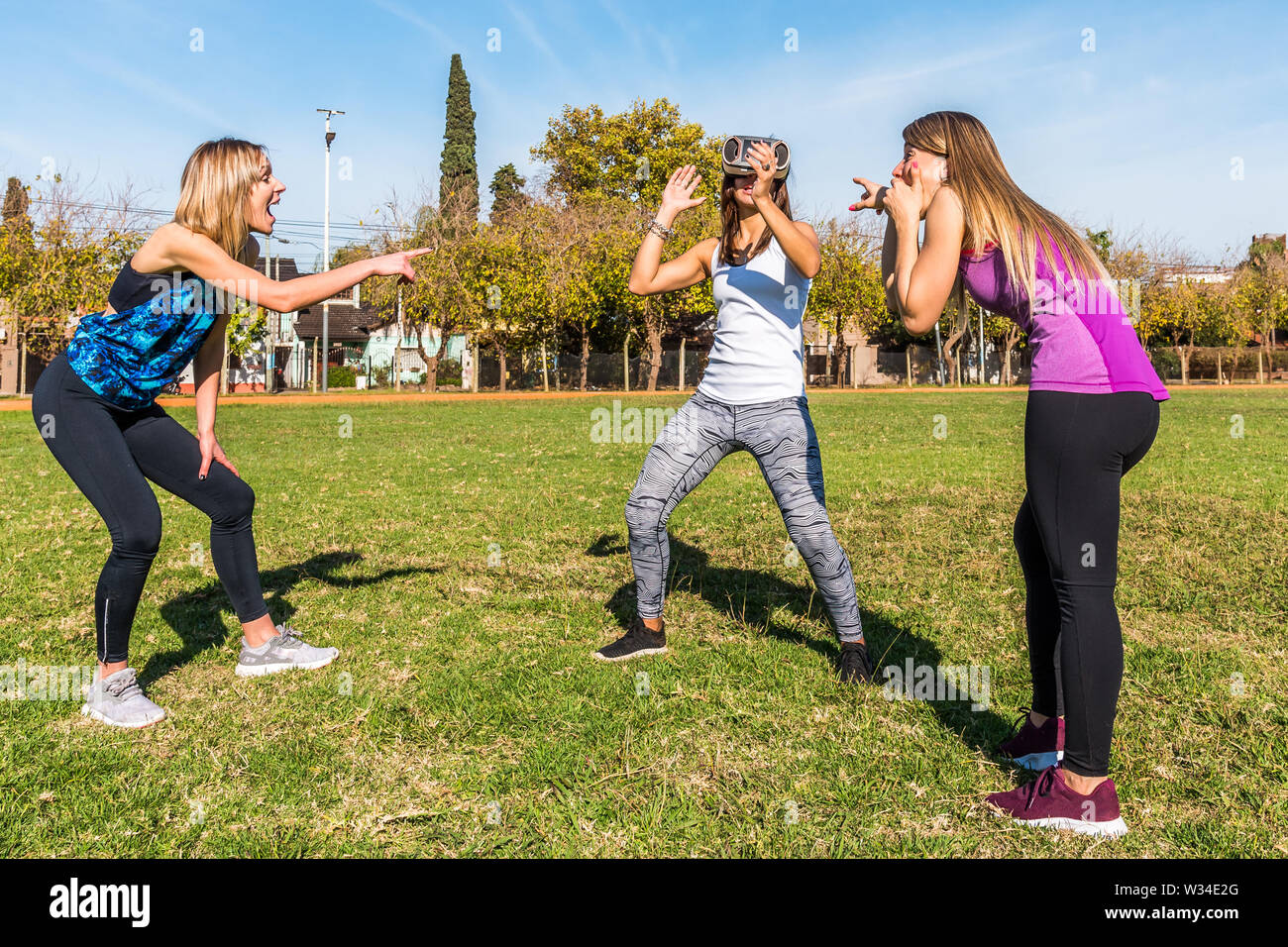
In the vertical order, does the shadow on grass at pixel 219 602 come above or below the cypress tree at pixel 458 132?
below

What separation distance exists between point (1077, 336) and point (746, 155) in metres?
1.56

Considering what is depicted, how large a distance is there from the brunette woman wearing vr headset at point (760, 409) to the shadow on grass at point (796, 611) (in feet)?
1.24

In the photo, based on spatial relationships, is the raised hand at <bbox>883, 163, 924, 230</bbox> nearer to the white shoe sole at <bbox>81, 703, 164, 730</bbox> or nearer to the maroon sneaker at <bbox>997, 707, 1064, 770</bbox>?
the maroon sneaker at <bbox>997, 707, 1064, 770</bbox>

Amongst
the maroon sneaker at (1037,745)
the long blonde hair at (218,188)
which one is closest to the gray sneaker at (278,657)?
the long blonde hair at (218,188)

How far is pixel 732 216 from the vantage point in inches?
163

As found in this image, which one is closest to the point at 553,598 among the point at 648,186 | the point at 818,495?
the point at 818,495

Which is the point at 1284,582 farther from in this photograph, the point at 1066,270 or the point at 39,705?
the point at 39,705

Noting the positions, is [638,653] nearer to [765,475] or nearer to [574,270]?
[765,475]

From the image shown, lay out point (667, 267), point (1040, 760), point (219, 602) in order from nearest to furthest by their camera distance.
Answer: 1. point (1040, 760)
2. point (667, 267)
3. point (219, 602)

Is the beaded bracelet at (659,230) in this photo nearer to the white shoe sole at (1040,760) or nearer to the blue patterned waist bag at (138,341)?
the blue patterned waist bag at (138,341)

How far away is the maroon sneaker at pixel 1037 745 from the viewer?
313cm

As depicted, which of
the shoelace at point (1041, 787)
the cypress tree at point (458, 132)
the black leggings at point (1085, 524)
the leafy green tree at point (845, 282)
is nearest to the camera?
the black leggings at point (1085, 524)

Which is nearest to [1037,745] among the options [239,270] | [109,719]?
[239,270]
